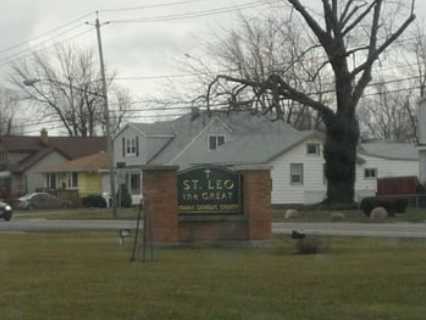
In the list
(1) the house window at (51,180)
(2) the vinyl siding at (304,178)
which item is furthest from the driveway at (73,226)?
(1) the house window at (51,180)

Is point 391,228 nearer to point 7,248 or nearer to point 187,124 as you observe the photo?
point 7,248

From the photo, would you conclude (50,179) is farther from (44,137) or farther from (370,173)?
(370,173)

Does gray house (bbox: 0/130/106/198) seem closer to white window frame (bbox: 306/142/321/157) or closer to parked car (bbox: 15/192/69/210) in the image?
parked car (bbox: 15/192/69/210)

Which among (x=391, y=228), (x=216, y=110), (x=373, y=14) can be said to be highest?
(x=373, y=14)

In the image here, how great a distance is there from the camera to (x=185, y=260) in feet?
60.6

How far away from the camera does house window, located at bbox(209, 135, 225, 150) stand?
2830 inches

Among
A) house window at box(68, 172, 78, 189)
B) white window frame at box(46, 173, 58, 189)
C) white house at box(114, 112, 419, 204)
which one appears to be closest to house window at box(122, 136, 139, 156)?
white house at box(114, 112, 419, 204)

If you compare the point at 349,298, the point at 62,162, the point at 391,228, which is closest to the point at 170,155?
the point at 62,162

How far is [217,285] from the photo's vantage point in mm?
13633

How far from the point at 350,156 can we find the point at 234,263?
30.0 meters

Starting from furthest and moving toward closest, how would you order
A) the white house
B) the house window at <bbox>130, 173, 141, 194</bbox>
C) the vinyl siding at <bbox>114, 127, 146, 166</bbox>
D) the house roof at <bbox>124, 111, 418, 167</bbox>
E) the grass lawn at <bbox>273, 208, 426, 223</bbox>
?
the house window at <bbox>130, 173, 141, 194</bbox> < the vinyl siding at <bbox>114, 127, 146, 166</bbox> < the house roof at <bbox>124, 111, 418, 167</bbox> < the white house < the grass lawn at <bbox>273, 208, 426, 223</bbox>

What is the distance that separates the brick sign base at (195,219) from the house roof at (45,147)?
65306 mm

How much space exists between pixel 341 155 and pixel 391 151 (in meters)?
22.0

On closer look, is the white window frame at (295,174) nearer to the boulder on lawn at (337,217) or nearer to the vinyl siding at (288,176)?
the vinyl siding at (288,176)
